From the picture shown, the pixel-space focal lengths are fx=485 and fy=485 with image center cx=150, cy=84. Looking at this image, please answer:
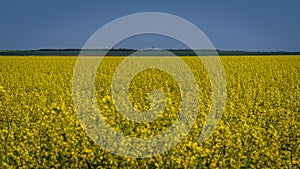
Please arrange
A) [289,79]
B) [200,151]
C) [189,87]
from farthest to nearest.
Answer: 1. [289,79]
2. [189,87]
3. [200,151]

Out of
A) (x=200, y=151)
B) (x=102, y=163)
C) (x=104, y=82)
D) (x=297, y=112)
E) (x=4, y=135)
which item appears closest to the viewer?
(x=200, y=151)

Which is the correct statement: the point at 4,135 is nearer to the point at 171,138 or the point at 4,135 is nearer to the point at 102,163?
the point at 102,163

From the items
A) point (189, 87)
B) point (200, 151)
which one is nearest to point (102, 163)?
→ point (200, 151)

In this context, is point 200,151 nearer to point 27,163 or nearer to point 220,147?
point 220,147

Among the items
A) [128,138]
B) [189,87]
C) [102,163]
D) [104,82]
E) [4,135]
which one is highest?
[128,138]

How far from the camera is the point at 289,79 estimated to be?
19.3 meters

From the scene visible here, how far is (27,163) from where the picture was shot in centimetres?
654

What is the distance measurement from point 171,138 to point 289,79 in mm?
14193

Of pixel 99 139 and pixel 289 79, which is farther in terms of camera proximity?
pixel 289 79

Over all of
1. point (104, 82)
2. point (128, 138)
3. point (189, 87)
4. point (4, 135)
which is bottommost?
point (104, 82)

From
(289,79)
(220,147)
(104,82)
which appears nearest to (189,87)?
(104,82)

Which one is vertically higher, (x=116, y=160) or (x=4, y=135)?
(x=116, y=160)

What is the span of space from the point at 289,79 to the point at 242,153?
525 inches

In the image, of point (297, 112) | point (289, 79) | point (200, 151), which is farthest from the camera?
point (289, 79)
